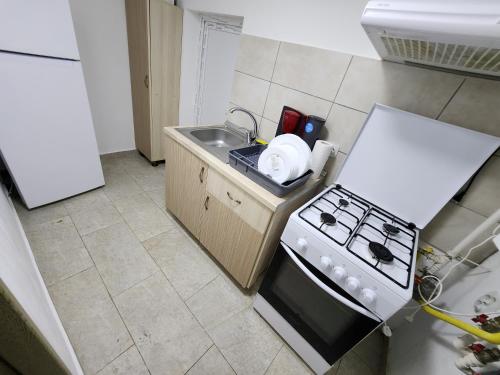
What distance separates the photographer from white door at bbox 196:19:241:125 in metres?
2.01

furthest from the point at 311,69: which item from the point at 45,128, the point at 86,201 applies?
the point at 86,201

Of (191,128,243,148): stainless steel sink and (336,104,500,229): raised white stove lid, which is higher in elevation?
(336,104,500,229): raised white stove lid

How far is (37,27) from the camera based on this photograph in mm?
1201

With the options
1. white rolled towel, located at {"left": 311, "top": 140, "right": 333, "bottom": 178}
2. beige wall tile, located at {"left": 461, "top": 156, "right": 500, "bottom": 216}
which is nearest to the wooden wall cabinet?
white rolled towel, located at {"left": 311, "top": 140, "right": 333, "bottom": 178}

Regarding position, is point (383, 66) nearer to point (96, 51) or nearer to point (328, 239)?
point (328, 239)

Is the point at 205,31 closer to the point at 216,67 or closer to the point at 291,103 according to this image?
the point at 216,67

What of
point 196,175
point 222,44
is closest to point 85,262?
point 196,175

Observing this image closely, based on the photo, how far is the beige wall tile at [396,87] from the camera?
0.93 m

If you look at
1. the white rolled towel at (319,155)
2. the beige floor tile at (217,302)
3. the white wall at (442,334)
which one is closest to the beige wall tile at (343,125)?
the white rolled towel at (319,155)

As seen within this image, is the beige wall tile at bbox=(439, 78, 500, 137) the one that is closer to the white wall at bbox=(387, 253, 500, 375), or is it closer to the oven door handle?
the white wall at bbox=(387, 253, 500, 375)

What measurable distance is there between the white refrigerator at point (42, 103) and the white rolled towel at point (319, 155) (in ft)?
5.49

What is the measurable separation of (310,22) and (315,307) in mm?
1520

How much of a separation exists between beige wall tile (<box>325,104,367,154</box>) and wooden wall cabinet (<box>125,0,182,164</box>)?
1.63 metres

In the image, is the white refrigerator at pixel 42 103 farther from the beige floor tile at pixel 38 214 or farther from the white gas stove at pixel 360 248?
Result: the white gas stove at pixel 360 248
